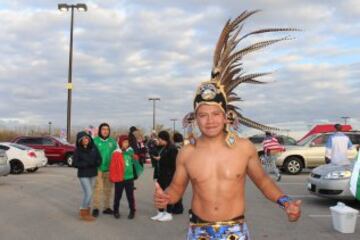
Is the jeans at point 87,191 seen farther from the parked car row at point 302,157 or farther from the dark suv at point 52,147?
the dark suv at point 52,147

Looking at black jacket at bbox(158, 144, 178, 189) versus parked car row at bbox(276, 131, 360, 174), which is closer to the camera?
black jacket at bbox(158, 144, 178, 189)

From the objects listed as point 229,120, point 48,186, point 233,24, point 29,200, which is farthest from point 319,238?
point 48,186

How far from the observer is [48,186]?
16219mm

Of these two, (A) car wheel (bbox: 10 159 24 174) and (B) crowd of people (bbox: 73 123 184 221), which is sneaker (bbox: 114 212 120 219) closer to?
(B) crowd of people (bbox: 73 123 184 221)

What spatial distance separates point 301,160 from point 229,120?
1822 centimetres

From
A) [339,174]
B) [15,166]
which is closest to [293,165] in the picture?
[339,174]

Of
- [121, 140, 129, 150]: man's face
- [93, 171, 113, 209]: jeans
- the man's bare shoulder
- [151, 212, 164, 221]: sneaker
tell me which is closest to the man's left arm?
the man's bare shoulder

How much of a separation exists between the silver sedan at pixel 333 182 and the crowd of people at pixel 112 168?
301 cm

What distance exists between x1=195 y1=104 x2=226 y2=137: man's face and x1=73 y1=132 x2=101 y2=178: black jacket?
20.8 feet

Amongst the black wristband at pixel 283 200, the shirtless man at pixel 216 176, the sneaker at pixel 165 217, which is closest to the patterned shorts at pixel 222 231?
the shirtless man at pixel 216 176

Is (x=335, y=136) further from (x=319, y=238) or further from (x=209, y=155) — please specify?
(x=209, y=155)

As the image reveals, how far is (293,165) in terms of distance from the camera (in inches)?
853

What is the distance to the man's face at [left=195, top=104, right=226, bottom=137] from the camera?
384cm

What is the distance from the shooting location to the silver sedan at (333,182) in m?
10.9
